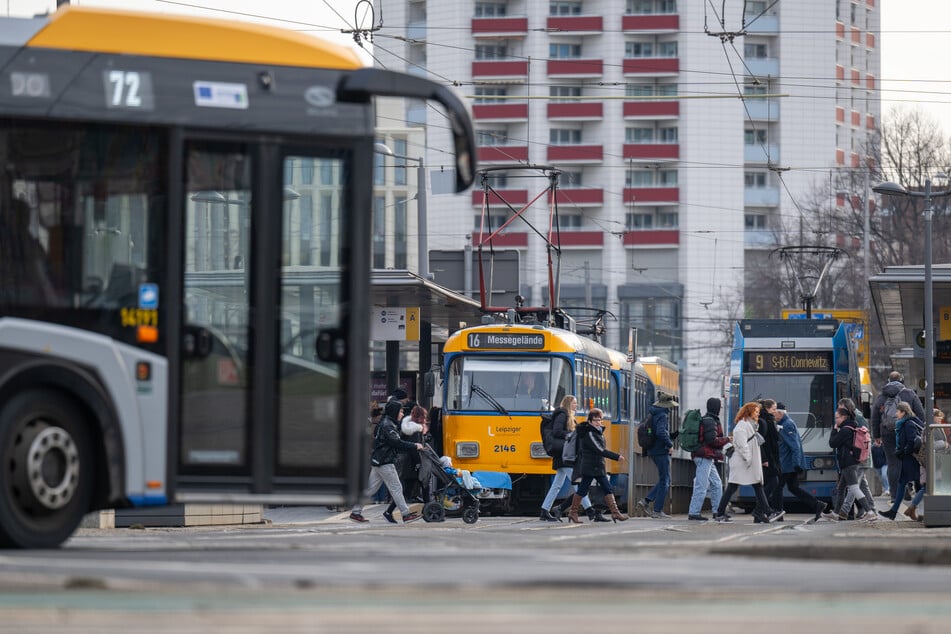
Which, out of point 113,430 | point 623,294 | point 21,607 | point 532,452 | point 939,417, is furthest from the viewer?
point 623,294

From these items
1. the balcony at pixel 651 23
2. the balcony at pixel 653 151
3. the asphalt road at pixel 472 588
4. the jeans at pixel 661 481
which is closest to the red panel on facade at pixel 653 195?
the balcony at pixel 653 151

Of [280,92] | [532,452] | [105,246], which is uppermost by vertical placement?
[280,92]

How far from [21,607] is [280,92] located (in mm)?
5544

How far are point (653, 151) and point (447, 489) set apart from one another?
243ft

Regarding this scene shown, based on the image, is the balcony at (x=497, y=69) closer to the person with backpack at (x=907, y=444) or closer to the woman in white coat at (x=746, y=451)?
the woman in white coat at (x=746, y=451)

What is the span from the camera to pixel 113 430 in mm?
11844

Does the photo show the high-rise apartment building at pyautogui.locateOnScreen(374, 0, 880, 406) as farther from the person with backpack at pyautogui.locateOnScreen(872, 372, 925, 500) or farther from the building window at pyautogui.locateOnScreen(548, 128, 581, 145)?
the person with backpack at pyautogui.locateOnScreen(872, 372, 925, 500)

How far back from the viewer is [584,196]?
9694 cm

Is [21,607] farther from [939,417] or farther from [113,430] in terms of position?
[939,417]

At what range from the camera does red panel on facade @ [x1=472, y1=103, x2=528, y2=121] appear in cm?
9669

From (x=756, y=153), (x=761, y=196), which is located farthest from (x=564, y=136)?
(x=761, y=196)

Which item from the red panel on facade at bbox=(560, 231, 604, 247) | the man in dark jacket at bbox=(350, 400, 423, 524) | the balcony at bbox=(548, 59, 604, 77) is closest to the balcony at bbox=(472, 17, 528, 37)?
the balcony at bbox=(548, 59, 604, 77)

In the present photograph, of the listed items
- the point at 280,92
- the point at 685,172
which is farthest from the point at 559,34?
the point at 280,92

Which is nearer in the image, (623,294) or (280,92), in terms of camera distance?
(280,92)
